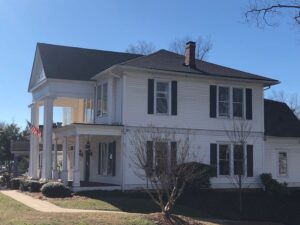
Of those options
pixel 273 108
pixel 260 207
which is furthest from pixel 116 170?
pixel 273 108

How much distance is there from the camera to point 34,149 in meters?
34.5

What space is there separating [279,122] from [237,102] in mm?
4983

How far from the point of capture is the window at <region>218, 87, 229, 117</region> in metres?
29.5

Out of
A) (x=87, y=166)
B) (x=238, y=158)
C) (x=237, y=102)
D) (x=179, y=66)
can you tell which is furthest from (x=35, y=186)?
(x=237, y=102)

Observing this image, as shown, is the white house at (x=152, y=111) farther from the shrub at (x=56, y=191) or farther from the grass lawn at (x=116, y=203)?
the grass lawn at (x=116, y=203)

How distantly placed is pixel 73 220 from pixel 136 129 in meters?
10.9

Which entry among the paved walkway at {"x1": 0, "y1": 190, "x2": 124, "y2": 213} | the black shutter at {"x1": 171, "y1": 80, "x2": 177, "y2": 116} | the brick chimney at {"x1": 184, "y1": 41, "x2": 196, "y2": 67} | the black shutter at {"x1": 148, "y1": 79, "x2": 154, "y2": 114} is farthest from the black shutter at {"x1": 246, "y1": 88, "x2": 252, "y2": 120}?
the paved walkway at {"x1": 0, "y1": 190, "x2": 124, "y2": 213}

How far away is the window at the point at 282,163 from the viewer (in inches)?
1257

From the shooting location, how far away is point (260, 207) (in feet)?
84.8

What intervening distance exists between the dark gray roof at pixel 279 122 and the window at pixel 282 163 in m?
1.27

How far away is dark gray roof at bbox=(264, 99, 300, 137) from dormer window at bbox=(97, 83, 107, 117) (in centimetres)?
977

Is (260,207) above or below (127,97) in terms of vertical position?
below

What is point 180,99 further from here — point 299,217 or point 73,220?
point 73,220

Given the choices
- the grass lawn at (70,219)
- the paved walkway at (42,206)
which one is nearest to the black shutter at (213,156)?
the paved walkway at (42,206)
